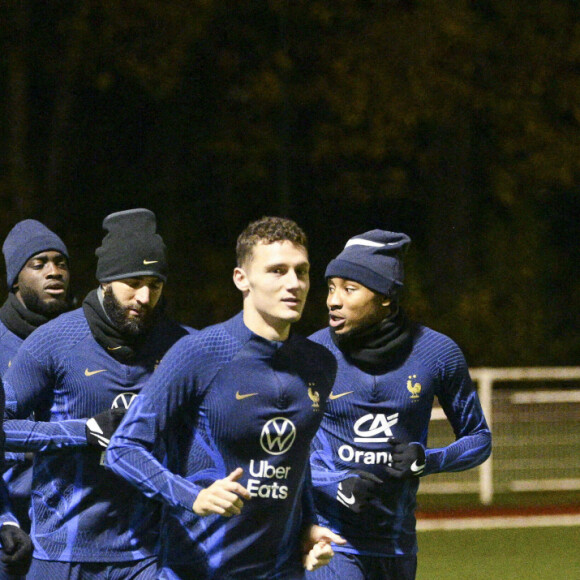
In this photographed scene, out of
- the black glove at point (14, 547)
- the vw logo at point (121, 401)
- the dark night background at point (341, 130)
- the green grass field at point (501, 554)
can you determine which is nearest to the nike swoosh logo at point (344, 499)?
the vw logo at point (121, 401)

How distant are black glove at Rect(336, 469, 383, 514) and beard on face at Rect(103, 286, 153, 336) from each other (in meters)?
1.04

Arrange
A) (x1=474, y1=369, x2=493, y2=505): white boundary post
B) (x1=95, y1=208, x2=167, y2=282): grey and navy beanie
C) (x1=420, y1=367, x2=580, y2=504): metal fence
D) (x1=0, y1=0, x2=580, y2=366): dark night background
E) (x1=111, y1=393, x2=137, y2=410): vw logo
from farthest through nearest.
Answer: (x1=0, y1=0, x2=580, y2=366): dark night background < (x1=420, y1=367, x2=580, y2=504): metal fence < (x1=474, y1=369, x2=493, y2=505): white boundary post < (x1=95, y1=208, x2=167, y2=282): grey and navy beanie < (x1=111, y1=393, x2=137, y2=410): vw logo

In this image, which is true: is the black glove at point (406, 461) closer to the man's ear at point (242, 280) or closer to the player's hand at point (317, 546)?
the player's hand at point (317, 546)

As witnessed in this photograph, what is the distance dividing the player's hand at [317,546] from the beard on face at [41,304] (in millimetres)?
2455

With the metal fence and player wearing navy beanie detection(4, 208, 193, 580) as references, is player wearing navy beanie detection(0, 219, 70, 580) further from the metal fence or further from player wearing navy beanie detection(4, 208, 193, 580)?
the metal fence

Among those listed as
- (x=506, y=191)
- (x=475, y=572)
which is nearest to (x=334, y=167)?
(x=506, y=191)

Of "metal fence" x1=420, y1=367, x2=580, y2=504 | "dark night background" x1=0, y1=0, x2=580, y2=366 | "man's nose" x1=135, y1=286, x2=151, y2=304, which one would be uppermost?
"dark night background" x1=0, y1=0, x2=580, y2=366

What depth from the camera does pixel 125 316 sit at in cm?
542

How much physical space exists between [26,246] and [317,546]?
2.86 m

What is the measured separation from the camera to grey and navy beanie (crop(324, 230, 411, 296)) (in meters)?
5.70

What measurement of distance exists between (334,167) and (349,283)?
18.2 m

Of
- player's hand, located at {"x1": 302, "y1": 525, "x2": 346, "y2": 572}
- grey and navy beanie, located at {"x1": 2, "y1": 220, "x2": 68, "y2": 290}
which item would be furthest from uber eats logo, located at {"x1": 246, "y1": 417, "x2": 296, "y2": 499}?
grey and navy beanie, located at {"x1": 2, "y1": 220, "x2": 68, "y2": 290}

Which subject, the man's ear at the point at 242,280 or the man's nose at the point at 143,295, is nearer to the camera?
the man's ear at the point at 242,280

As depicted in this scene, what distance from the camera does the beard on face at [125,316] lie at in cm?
541
